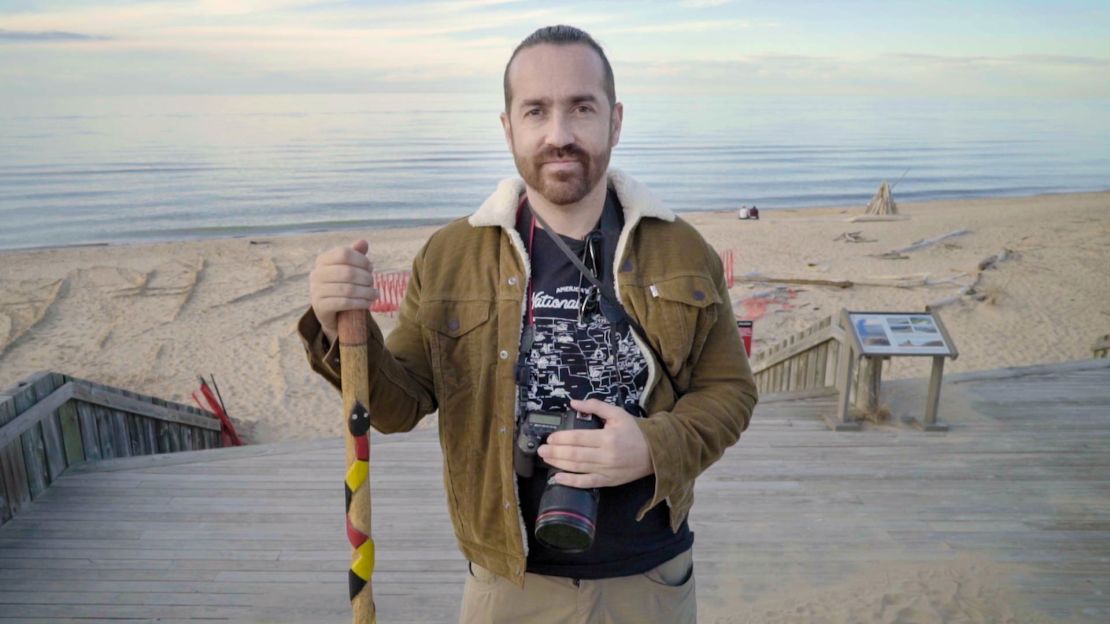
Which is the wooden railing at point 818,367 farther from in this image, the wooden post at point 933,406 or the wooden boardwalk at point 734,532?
the wooden post at point 933,406

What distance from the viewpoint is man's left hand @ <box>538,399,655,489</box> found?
5.00 feet

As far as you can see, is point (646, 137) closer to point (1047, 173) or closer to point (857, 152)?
point (857, 152)

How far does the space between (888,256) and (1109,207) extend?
13.2 m

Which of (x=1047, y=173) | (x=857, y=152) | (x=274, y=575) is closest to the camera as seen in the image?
(x=274, y=575)

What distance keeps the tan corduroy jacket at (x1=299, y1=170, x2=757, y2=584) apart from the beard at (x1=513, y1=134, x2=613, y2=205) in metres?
0.15

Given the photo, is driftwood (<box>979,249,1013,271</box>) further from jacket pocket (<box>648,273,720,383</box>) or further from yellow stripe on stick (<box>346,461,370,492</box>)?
yellow stripe on stick (<box>346,461,370,492</box>)

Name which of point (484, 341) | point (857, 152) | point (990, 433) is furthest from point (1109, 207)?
point (857, 152)

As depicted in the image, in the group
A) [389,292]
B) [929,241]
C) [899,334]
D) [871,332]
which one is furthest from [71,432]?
[929,241]

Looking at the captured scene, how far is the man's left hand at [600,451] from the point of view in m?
1.53

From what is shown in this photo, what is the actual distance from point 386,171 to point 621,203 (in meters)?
45.8

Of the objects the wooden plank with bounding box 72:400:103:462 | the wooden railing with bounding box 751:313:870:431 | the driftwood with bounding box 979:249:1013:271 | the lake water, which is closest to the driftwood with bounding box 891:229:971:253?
the driftwood with bounding box 979:249:1013:271

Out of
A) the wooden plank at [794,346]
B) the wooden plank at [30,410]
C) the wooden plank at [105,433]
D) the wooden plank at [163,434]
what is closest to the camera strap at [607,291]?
the wooden plank at [30,410]

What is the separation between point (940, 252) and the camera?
18.2 m

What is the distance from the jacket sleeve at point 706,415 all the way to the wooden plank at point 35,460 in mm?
4221
